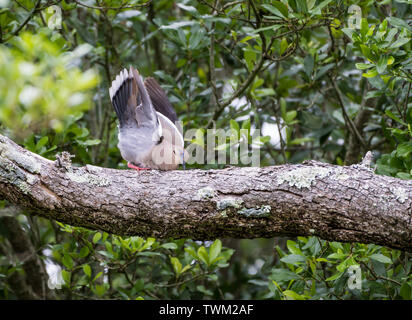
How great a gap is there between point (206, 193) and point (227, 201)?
11 centimetres

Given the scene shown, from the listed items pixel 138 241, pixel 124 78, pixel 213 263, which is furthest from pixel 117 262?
pixel 124 78

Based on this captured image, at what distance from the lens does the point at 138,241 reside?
10.6 feet

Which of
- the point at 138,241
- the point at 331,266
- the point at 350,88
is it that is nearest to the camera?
the point at 138,241

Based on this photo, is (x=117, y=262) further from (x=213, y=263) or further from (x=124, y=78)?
(x=124, y=78)

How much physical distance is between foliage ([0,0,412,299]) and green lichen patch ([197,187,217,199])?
0.71 metres

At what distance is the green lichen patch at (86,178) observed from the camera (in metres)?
2.24

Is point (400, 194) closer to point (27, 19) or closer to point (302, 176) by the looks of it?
point (302, 176)

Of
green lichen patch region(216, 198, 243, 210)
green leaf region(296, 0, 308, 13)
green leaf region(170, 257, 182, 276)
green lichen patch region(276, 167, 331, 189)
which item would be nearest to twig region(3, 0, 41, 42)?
green leaf region(296, 0, 308, 13)

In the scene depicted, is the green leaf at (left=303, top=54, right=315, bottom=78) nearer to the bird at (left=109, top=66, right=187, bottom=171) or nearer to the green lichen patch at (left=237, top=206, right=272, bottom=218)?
the bird at (left=109, top=66, right=187, bottom=171)

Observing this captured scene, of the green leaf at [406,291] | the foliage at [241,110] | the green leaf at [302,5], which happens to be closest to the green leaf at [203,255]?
the foliage at [241,110]

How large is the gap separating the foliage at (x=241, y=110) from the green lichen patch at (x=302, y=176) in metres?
0.53

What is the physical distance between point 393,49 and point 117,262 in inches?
89.1

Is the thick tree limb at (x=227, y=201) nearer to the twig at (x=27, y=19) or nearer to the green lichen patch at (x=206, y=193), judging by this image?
the green lichen patch at (x=206, y=193)

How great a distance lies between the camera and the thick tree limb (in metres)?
2.09
